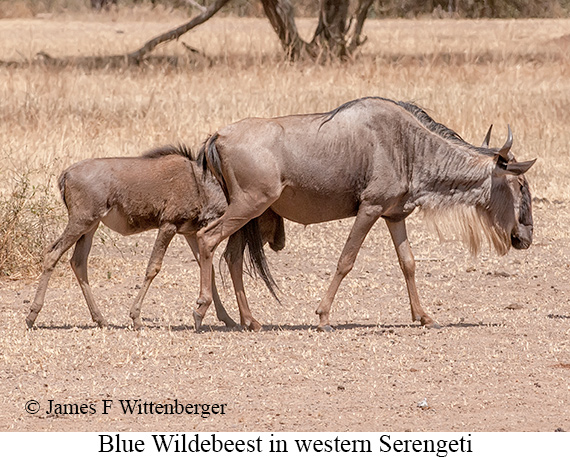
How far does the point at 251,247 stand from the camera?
311 inches

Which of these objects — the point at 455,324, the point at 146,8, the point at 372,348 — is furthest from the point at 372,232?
the point at 146,8

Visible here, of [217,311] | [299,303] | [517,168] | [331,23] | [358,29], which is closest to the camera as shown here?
[517,168]

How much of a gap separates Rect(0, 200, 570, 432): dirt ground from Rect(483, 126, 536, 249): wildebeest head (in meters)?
0.68

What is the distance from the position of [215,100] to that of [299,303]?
344 inches

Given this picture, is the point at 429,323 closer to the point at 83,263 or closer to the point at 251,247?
the point at 251,247

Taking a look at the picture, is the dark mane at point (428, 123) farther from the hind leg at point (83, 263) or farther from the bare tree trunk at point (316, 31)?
the bare tree trunk at point (316, 31)

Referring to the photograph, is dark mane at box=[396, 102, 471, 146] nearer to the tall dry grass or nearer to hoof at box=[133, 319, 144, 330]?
hoof at box=[133, 319, 144, 330]

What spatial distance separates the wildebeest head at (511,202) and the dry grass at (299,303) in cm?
68

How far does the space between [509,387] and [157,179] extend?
3.04 m

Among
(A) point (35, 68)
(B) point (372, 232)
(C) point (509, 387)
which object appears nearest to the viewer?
(C) point (509, 387)

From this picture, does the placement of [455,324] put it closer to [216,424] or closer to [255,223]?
[255,223]

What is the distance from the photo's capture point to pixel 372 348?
6.94m

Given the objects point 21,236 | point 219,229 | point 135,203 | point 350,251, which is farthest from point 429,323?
point 21,236

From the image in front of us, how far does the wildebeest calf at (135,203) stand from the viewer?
24.9ft
